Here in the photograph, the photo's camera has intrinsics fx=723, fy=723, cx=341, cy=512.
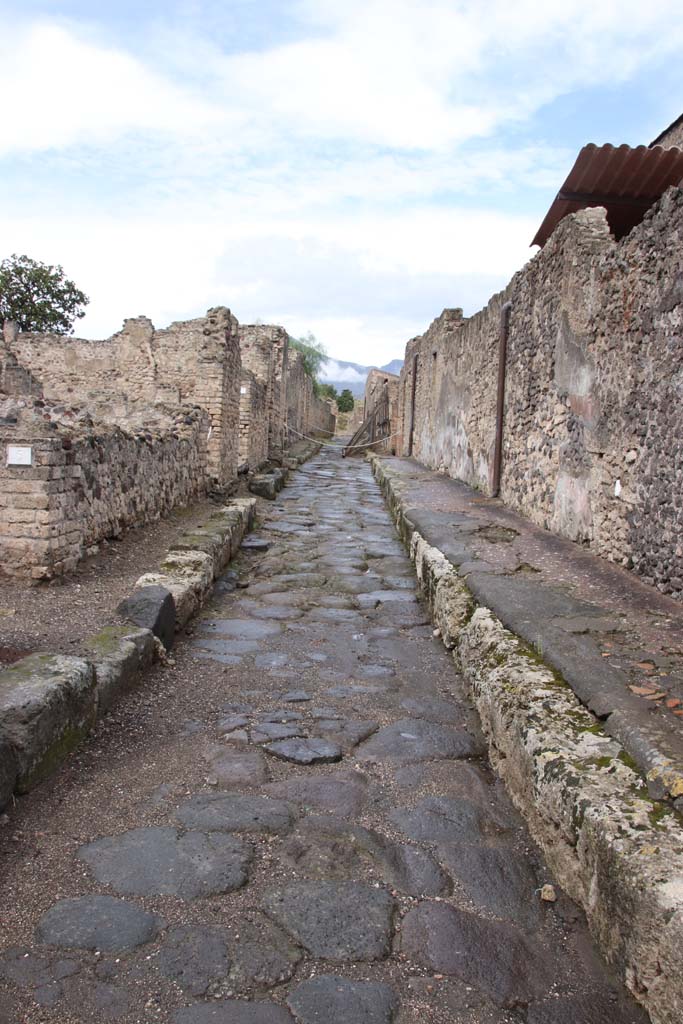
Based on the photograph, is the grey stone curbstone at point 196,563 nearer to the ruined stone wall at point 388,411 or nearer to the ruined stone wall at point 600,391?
the ruined stone wall at point 600,391

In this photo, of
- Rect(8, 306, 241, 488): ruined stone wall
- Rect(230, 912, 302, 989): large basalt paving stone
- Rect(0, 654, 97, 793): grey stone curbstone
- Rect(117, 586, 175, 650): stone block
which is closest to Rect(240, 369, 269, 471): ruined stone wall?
Rect(8, 306, 241, 488): ruined stone wall

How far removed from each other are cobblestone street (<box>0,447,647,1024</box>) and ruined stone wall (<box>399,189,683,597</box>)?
1651mm

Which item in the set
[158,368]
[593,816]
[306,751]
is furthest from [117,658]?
[158,368]

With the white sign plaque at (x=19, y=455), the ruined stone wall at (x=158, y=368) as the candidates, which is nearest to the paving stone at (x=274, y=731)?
the white sign plaque at (x=19, y=455)

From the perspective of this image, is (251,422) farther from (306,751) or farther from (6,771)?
(6,771)

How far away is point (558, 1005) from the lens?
5.50 ft

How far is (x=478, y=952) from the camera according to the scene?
1862mm

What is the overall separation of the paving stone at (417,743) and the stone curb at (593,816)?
13 cm

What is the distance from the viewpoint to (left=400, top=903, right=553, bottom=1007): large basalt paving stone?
1740 millimetres

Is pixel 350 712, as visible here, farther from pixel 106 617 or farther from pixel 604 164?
pixel 604 164

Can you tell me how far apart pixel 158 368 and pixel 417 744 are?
13719mm

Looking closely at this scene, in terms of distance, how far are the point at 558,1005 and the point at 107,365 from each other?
16.5m

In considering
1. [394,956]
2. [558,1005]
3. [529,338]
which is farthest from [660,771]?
[529,338]

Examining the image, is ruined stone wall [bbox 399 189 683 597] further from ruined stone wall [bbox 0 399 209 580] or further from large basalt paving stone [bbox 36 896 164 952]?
ruined stone wall [bbox 0 399 209 580]
